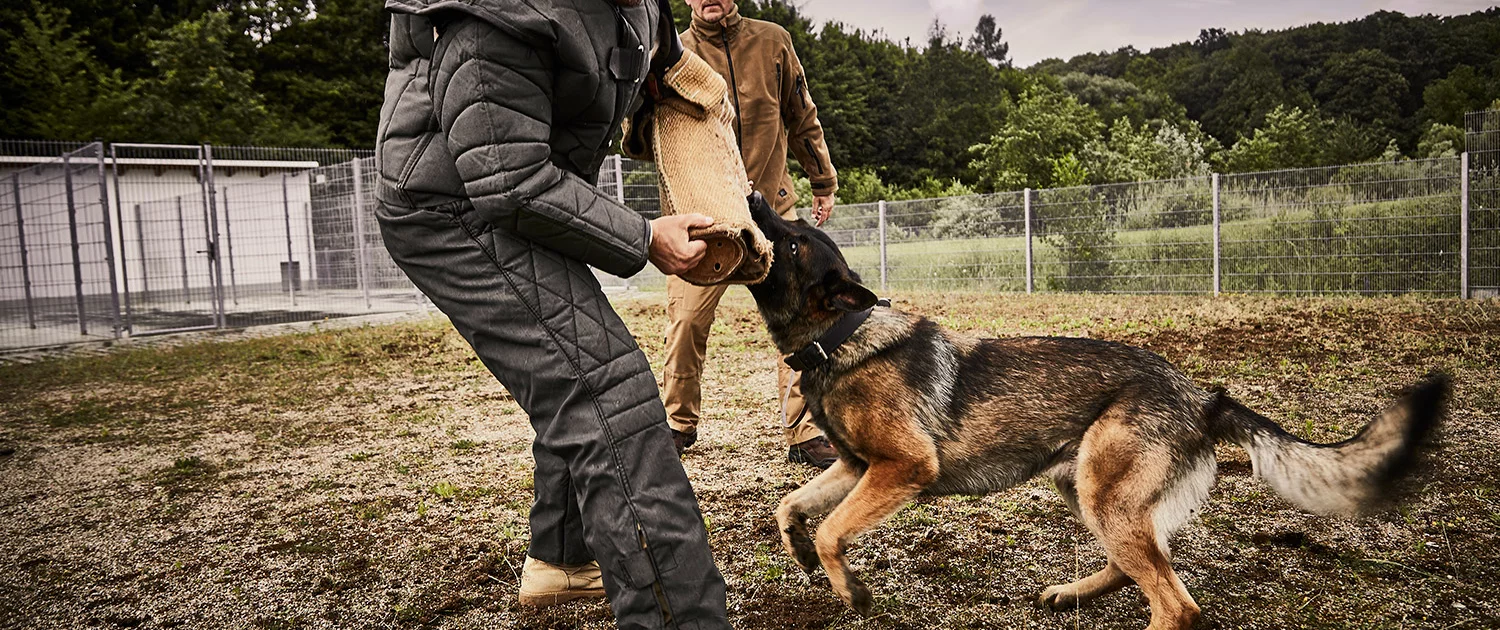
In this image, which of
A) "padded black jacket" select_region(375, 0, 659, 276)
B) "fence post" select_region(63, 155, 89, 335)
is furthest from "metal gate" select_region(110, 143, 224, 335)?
"padded black jacket" select_region(375, 0, 659, 276)

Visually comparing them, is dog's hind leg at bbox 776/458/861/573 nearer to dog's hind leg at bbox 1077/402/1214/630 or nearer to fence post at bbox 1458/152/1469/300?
dog's hind leg at bbox 1077/402/1214/630

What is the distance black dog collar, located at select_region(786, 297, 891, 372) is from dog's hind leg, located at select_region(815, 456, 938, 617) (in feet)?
1.41

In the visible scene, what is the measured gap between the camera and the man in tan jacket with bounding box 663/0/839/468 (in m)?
4.59

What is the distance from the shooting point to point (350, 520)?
4.03 meters

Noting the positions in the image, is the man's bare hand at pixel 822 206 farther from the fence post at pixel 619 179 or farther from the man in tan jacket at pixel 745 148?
the fence post at pixel 619 179

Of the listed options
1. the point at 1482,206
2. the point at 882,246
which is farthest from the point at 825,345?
the point at 882,246

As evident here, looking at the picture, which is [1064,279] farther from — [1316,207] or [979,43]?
[979,43]

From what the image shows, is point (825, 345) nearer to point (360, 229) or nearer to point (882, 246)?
point (882, 246)

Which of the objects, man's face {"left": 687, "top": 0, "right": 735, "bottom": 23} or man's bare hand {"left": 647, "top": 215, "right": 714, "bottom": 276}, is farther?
man's face {"left": 687, "top": 0, "right": 735, "bottom": 23}

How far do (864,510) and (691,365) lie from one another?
6.78ft

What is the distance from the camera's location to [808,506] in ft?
9.94

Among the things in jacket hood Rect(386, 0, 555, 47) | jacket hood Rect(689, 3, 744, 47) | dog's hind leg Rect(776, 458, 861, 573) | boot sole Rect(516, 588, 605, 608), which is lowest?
boot sole Rect(516, 588, 605, 608)

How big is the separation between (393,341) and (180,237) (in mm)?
9815

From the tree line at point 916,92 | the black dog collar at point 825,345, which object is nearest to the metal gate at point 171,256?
the tree line at point 916,92
